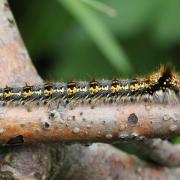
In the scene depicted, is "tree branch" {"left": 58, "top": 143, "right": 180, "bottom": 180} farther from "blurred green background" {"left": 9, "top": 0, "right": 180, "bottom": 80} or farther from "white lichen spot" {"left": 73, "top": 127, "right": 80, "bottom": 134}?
"blurred green background" {"left": 9, "top": 0, "right": 180, "bottom": 80}

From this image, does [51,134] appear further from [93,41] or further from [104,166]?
[93,41]

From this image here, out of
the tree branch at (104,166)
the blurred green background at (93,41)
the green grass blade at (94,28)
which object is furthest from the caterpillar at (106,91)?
the blurred green background at (93,41)

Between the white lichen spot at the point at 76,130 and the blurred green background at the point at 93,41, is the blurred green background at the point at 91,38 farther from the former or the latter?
the white lichen spot at the point at 76,130

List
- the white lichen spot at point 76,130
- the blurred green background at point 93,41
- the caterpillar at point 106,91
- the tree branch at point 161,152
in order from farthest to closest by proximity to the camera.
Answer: the blurred green background at point 93,41, the tree branch at point 161,152, the caterpillar at point 106,91, the white lichen spot at point 76,130

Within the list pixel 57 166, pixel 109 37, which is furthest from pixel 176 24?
pixel 57 166

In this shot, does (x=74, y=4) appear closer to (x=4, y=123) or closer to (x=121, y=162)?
(x=121, y=162)

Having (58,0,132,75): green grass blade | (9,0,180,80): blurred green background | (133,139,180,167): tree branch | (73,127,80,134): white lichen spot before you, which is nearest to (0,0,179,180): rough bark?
(73,127,80,134): white lichen spot

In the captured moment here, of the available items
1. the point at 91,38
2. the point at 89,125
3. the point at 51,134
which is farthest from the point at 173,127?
the point at 91,38
